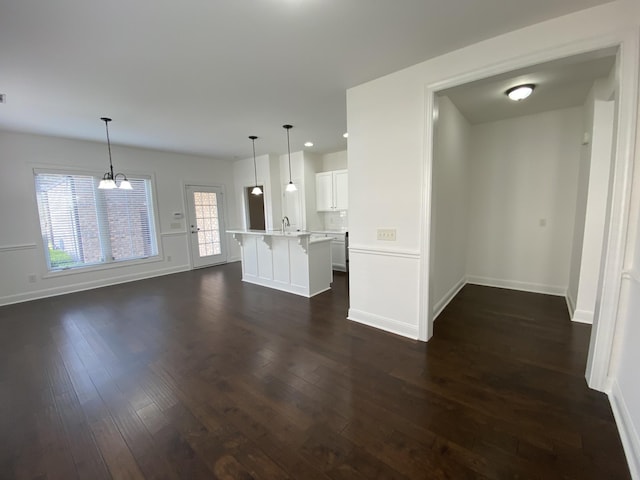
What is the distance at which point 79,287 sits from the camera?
4.94 metres

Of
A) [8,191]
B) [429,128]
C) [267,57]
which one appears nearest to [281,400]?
[429,128]

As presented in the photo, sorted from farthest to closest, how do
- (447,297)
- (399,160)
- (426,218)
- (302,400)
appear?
(447,297)
(399,160)
(426,218)
(302,400)

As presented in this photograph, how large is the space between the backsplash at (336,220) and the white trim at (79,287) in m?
3.75

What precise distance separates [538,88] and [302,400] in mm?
3979

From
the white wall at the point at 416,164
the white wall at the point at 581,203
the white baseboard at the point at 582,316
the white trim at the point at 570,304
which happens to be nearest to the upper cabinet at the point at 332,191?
the white wall at the point at 416,164

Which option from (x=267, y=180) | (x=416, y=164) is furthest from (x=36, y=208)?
(x=416, y=164)

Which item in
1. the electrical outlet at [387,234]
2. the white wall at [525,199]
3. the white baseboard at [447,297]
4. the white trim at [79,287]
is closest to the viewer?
the electrical outlet at [387,234]

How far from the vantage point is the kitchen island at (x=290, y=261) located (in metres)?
4.24

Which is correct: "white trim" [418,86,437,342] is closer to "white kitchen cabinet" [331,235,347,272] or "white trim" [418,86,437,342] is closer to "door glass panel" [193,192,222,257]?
"white kitchen cabinet" [331,235,347,272]

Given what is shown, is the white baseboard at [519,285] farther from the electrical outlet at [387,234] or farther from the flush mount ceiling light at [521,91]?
the flush mount ceiling light at [521,91]

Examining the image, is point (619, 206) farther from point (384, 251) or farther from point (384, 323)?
point (384, 323)

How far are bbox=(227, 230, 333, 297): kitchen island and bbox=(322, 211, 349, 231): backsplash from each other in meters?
1.99

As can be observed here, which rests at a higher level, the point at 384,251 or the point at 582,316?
the point at 384,251

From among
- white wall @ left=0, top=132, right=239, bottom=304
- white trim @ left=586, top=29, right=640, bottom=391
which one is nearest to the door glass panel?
white wall @ left=0, top=132, right=239, bottom=304
